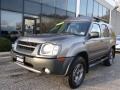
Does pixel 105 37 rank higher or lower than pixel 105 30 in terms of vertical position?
lower

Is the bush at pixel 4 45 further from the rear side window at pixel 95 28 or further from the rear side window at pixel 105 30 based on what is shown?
the rear side window at pixel 95 28

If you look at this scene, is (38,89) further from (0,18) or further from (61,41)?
(0,18)

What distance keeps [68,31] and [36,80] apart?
1773 mm

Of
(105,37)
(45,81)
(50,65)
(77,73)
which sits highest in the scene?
(105,37)

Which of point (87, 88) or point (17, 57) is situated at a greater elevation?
point (17, 57)

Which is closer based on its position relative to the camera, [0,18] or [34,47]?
[34,47]

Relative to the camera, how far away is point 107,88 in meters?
5.72

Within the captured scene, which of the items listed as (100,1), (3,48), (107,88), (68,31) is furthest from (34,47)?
(100,1)

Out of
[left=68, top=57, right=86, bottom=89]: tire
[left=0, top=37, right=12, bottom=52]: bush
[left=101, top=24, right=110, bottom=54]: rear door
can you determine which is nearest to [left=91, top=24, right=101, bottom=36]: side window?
[left=101, top=24, right=110, bottom=54]: rear door

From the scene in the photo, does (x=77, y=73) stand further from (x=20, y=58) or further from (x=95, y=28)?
(x=95, y=28)

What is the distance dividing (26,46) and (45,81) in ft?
4.14

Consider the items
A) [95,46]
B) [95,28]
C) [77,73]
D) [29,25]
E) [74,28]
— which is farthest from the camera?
[29,25]

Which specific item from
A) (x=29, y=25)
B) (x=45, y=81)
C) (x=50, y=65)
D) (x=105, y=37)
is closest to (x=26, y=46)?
(x=50, y=65)

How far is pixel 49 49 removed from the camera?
498 cm
